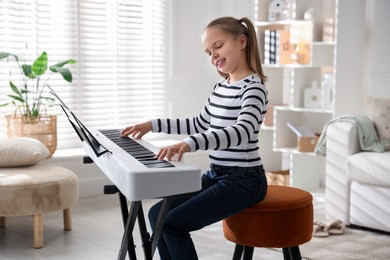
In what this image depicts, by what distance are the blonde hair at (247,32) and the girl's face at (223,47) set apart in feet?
0.06

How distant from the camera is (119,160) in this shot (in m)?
1.87

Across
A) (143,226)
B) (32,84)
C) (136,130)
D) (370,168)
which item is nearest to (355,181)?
(370,168)

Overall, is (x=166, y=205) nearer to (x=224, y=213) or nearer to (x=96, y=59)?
(x=224, y=213)

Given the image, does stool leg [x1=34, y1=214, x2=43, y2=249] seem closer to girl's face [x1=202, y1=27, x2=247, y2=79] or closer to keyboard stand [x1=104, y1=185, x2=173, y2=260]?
keyboard stand [x1=104, y1=185, x2=173, y2=260]

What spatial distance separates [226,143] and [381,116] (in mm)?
2223

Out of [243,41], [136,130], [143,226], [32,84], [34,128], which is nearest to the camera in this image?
[143,226]

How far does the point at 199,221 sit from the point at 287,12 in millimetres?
3289

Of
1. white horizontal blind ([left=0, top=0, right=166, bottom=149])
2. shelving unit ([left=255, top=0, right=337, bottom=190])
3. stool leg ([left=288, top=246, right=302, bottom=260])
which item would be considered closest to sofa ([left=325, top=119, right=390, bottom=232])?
shelving unit ([left=255, top=0, right=337, bottom=190])

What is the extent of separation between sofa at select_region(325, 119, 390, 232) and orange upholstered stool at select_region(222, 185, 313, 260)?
1.49 metres

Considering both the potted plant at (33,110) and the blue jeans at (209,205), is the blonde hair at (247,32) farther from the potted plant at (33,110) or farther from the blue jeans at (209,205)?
the potted plant at (33,110)

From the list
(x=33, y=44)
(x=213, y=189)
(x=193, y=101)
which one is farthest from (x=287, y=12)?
(x=213, y=189)

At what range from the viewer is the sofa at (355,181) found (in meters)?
3.72

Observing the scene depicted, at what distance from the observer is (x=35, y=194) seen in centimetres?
340

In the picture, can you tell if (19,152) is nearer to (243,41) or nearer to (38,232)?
(38,232)
